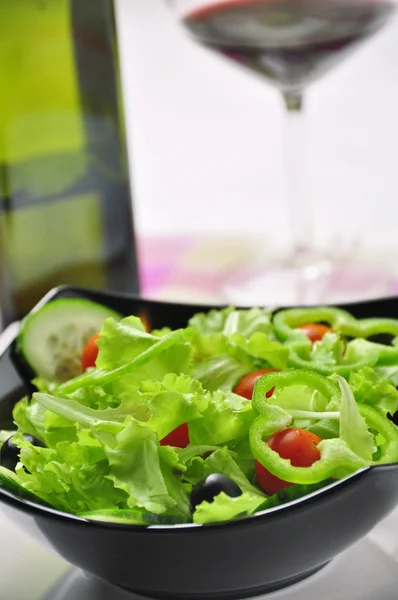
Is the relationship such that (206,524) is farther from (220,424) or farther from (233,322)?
(233,322)

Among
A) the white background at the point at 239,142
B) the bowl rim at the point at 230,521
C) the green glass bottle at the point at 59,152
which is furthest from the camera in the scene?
the white background at the point at 239,142

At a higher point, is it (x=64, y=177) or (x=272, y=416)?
(x=64, y=177)

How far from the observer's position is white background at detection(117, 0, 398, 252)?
2244 mm

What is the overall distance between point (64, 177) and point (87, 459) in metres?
0.85

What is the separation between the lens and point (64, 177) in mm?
1705

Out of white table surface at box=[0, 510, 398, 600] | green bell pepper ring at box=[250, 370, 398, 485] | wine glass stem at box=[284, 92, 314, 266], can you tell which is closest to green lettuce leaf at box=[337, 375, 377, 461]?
green bell pepper ring at box=[250, 370, 398, 485]

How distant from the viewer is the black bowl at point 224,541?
0.83 m

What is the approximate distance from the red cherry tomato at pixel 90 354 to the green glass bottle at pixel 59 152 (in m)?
0.43

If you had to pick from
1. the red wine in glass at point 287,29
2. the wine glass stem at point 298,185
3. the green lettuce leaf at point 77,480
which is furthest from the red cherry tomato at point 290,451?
the wine glass stem at point 298,185

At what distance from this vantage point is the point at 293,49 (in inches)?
69.1

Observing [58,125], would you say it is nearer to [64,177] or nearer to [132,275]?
[64,177]

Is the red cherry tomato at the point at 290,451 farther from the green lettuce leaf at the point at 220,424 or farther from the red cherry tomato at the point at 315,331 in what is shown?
the red cherry tomato at the point at 315,331

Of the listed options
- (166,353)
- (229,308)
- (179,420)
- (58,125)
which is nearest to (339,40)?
(58,125)

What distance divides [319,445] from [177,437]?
0.56ft
